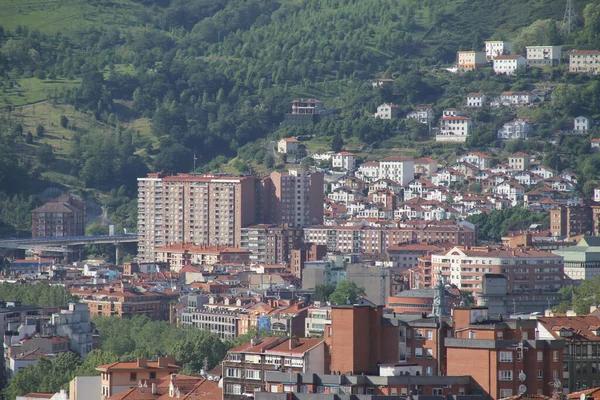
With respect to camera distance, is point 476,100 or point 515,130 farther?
point 476,100

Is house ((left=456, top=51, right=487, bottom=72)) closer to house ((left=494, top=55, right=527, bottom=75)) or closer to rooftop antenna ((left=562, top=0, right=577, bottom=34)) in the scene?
house ((left=494, top=55, right=527, bottom=75))

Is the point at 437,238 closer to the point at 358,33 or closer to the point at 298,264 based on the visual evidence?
the point at 298,264

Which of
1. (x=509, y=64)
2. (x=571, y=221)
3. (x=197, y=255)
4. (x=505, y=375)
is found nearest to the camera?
(x=505, y=375)

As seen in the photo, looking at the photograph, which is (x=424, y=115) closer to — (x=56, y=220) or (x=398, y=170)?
(x=398, y=170)

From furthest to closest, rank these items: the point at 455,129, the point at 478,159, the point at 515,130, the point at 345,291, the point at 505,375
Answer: the point at 455,129 → the point at 515,130 → the point at 478,159 → the point at 345,291 → the point at 505,375

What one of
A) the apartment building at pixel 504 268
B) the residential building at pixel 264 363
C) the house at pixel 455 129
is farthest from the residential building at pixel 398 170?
the residential building at pixel 264 363

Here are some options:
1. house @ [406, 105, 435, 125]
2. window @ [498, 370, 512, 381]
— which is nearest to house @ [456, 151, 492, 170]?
house @ [406, 105, 435, 125]

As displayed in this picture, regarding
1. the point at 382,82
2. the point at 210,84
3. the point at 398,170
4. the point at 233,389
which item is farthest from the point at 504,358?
the point at 210,84
